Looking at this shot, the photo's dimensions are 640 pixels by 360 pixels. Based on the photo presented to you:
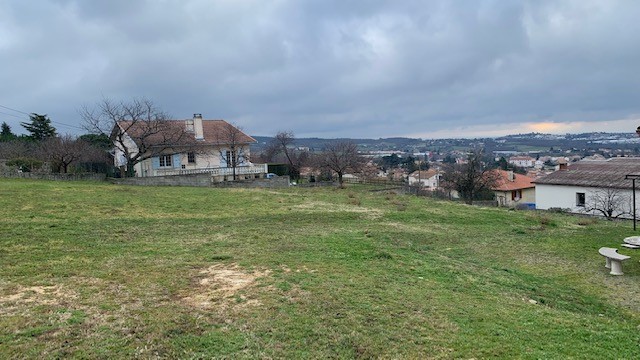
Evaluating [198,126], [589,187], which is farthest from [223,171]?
[589,187]

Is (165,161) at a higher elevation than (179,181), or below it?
higher

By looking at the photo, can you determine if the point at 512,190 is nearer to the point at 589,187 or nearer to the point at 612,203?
the point at 589,187

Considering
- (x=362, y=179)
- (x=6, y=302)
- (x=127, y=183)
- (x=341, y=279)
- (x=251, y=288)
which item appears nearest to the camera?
(x=6, y=302)

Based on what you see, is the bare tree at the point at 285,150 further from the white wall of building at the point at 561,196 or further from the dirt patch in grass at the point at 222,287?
the dirt patch in grass at the point at 222,287

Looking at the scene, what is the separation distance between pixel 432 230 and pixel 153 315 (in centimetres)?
1209

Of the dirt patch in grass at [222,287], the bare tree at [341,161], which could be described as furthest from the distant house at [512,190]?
the dirt patch in grass at [222,287]

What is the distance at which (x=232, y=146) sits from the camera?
40.6m

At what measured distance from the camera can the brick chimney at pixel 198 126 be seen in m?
39.9

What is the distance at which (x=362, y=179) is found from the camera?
5338 centimetres

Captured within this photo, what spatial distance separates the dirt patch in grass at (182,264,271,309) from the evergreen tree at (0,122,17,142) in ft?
165

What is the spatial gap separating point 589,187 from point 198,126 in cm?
3408

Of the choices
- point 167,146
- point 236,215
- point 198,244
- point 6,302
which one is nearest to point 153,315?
point 6,302

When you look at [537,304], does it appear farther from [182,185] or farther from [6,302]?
[182,185]

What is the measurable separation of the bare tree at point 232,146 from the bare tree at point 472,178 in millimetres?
22949
